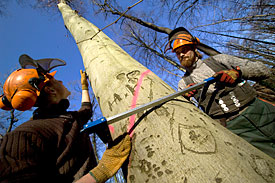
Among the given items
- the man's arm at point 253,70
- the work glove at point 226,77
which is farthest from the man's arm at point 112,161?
the man's arm at point 253,70

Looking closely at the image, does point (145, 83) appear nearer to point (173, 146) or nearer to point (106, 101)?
point (106, 101)

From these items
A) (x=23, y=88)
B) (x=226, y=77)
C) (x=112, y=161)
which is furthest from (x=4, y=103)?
(x=226, y=77)

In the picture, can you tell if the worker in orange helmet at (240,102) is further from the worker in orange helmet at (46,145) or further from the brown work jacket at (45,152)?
the brown work jacket at (45,152)

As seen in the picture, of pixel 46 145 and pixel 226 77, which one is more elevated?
pixel 226 77

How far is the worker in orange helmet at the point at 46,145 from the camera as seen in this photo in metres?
0.79

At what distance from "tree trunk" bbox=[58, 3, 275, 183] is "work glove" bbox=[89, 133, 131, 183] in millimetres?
56

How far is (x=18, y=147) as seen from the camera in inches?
32.9

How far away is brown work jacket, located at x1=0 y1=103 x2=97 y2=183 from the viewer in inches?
30.4

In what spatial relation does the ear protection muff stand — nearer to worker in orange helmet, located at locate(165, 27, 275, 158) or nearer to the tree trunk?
the tree trunk

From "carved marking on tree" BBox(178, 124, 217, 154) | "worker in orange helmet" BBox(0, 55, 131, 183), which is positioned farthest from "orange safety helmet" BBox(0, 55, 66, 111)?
"carved marking on tree" BBox(178, 124, 217, 154)

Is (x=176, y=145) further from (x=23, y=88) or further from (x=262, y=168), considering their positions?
(x=23, y=88)

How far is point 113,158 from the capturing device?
0.86m

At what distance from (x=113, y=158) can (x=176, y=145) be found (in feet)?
1.62

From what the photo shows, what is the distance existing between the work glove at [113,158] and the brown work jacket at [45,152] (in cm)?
32
